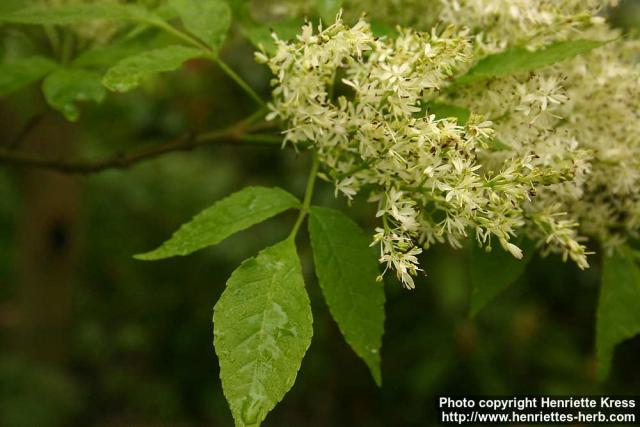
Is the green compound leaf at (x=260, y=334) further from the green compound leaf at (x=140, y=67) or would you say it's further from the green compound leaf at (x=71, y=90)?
the green compound leaf at (x=71, y=90)

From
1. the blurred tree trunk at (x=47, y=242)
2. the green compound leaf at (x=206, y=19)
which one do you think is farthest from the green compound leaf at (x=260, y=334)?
the blurred tree trunk at (x=47, y=242)

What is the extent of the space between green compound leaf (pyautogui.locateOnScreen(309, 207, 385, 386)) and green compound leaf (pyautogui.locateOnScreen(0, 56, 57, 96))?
68 cm

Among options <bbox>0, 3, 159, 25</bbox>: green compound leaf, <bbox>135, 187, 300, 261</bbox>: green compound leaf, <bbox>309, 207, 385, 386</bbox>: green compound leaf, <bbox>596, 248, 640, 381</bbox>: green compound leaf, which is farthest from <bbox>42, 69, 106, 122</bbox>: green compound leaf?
<bbox>596, 248, 640, 381</bbox>: green compound leaf

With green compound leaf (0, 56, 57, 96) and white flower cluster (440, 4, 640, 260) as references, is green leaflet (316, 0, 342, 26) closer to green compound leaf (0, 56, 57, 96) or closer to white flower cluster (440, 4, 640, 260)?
white flower cluster (440, 4, 640, 260)

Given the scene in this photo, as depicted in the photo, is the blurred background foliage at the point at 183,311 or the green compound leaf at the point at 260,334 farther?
the blurred background foliage at the point at 183,311

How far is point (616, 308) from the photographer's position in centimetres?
121

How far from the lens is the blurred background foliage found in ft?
12.1

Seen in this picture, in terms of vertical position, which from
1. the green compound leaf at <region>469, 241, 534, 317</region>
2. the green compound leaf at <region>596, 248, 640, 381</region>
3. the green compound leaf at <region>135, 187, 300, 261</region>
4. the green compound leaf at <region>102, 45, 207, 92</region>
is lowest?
the green compound leaf at <region>596, 248, 640, 381</region>

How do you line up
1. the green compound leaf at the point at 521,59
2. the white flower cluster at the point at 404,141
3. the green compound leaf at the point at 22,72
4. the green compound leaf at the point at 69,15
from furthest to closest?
the green compound leaf at the point at 22,72 → the green compound leaf at the point at 69,15 → the green compound leaf at the point at 521,59 → the white flower cluster at the point at 404,141

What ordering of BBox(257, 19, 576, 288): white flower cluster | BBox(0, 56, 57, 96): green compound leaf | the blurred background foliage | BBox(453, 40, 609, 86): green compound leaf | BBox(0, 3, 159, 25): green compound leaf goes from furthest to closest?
the blurred background foliage < BBox(0, 56, 57, 96): green compound leaf < BBox(0, 3, 159, 25): green compound leaf < BBox(453, 40, 609, 86): green compound leaf < BBox(257, 19, 576, 288): white flower cluster

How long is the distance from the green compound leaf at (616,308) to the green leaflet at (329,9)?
72 cm

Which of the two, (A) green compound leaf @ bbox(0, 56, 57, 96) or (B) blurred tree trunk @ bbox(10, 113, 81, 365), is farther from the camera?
(B) blurred tree trunk @ bbox(10, 113, 81, 365)

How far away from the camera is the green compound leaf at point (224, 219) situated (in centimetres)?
96

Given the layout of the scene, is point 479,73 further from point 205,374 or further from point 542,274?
point 205,374
